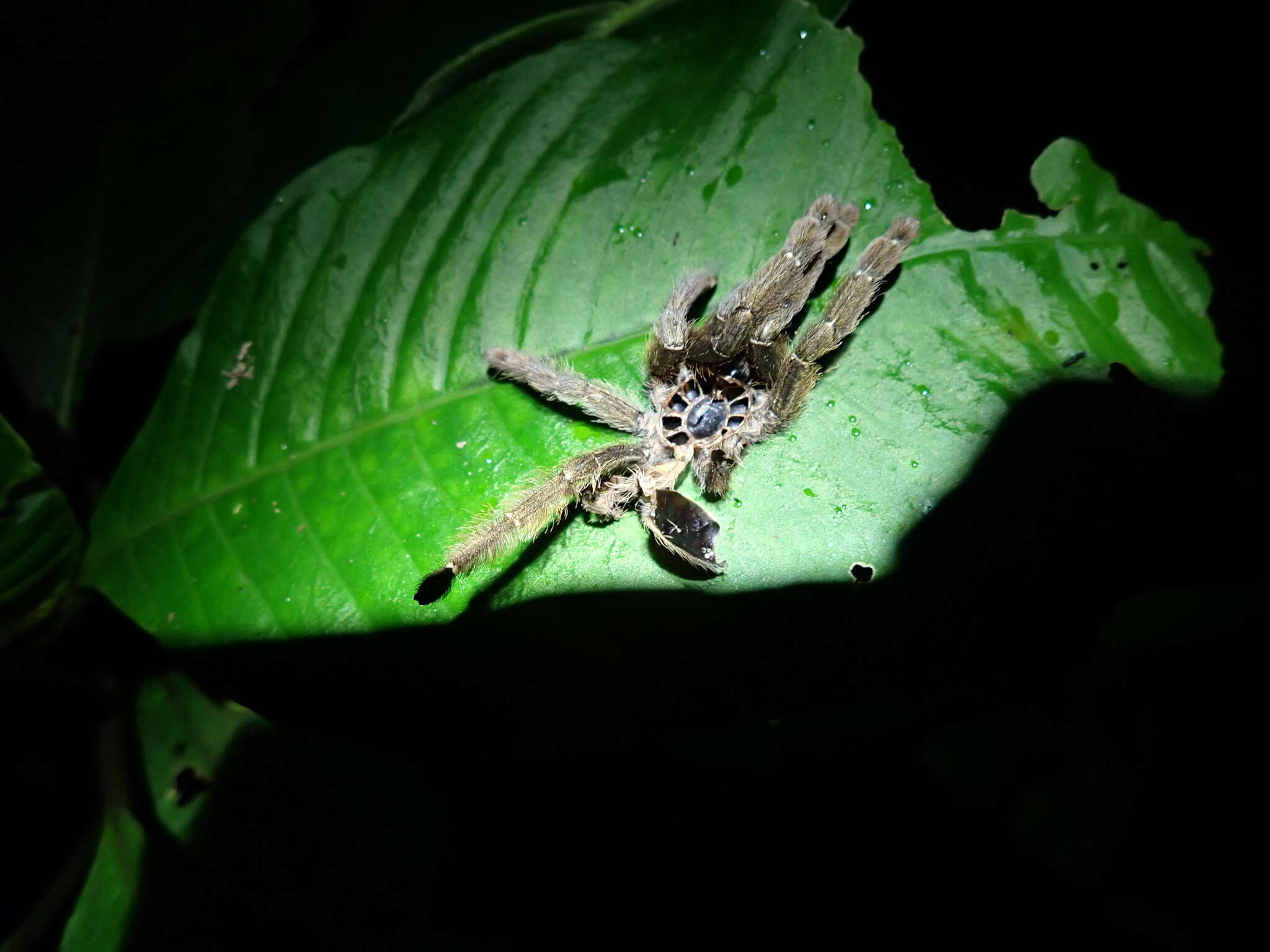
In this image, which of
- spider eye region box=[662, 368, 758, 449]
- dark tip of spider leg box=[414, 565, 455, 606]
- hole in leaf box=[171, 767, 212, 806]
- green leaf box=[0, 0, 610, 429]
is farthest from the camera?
green leaf box=[0, 0, 610, 429]

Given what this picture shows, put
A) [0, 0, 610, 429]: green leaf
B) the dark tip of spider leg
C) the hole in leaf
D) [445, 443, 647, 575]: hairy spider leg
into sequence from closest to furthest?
the dark tip of spider leg → [445, 443, 647, 575]: hairy spider leg → the hole in leaf → [0, 0, 610, 429]: green leaf

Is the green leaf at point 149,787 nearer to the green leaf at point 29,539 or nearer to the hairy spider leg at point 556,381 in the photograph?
the green leaf at point 29,539

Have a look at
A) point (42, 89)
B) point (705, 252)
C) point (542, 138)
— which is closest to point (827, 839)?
point (705, 252)

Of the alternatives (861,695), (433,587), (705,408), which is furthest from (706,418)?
(433,587)

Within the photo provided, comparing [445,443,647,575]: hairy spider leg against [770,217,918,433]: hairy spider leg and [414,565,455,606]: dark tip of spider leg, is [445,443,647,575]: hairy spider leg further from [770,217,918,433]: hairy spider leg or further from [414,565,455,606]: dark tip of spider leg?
[770,217,918,433]: hairy spider leg

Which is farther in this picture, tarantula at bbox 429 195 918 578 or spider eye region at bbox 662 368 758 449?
spider eye region at bbox 662 368 758 449

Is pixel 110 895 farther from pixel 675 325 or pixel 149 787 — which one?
pixel 675 325

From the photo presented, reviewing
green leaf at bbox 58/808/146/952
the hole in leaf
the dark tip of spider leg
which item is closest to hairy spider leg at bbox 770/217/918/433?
the dark tip of spider leg

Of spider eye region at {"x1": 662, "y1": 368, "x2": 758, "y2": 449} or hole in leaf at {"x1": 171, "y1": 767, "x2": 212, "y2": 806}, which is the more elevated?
spider eye region at {"x1": 662, "y1": 368, "x2": 758, "y2": 449}
